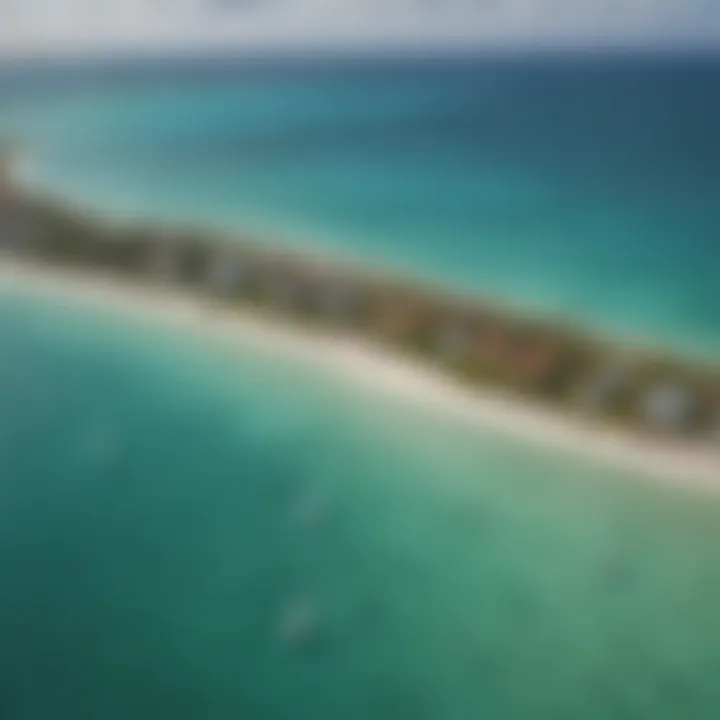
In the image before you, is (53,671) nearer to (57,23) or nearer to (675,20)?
(57,23)

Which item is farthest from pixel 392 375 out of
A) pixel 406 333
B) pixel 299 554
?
pixel 299 554

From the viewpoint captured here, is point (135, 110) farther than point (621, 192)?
Yes

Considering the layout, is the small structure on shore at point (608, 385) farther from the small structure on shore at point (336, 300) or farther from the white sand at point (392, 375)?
the small structure on shore at point (336, 300)

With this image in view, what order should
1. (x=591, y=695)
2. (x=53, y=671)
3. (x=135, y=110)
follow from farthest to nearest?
(x=135, y=110), (x=53, y=671), (x=591, y=695)

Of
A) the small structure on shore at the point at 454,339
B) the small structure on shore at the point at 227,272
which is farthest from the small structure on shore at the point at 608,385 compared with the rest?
the small structure on shore at the point at 227,272

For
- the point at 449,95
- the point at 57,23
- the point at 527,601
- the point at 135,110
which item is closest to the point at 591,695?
the point at 527,601

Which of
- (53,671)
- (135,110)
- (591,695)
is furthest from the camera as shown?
(135,110)
